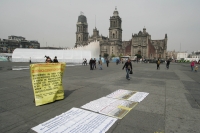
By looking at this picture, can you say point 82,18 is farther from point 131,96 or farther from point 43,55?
point 131,96

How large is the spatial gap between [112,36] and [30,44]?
83708 millimetres

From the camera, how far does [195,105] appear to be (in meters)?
4.51

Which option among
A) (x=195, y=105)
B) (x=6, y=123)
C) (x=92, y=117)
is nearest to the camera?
(x=6, y=123)

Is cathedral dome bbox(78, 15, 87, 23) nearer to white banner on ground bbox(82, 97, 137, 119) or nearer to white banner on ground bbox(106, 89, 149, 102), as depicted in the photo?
white banner on ground bbox(106, 89, 149, 102)

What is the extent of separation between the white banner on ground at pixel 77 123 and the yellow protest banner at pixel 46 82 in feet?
4.04

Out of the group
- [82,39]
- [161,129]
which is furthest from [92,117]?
[82,39]

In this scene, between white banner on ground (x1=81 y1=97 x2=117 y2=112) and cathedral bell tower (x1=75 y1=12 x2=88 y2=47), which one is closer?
white banner on ground (x1=81 y1=97 x2=117 y2=112)

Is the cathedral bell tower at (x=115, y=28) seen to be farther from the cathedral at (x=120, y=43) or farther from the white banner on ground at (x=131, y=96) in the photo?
the white banner on ground at (x=131, y=96)

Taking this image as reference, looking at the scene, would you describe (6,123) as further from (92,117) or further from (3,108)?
(92,117)

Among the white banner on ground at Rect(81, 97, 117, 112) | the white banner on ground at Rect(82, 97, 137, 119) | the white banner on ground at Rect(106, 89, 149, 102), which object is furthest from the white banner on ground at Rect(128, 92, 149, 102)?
the white banner on ground at Rect(81, 97, 117, 112)

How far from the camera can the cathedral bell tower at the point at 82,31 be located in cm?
11281

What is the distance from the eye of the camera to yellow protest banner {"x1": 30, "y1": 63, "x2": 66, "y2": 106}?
4227mm

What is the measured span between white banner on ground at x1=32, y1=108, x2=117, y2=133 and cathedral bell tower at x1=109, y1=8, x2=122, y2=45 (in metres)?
96.2

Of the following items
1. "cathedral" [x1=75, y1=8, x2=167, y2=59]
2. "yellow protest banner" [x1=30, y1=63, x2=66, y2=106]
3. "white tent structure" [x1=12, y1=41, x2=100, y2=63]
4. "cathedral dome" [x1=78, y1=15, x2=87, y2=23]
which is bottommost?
"yellow protest banner" [x1=30, y1=63, x2=66, y2=106]
